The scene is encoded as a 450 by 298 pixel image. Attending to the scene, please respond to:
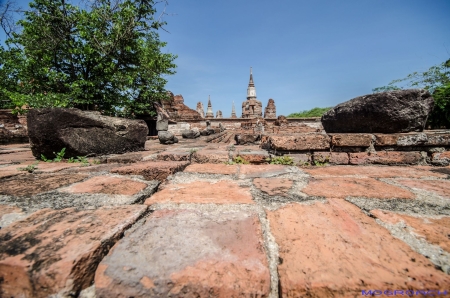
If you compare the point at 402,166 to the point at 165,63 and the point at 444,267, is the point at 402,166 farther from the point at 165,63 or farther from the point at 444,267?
the point at 165,63

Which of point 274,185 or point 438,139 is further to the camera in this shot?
point 438,139

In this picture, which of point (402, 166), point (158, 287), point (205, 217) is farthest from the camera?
point (402, 166)

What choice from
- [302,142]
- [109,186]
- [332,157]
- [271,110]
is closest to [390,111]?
[332,157]

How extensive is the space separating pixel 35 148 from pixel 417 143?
3.18 m

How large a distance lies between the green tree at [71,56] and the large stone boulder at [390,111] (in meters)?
7.27

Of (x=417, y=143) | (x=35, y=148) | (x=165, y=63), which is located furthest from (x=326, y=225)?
(x=165, y=63)

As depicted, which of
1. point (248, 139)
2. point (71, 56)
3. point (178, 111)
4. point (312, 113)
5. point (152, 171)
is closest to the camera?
point (152, 171)

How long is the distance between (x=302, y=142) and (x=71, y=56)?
11.0m

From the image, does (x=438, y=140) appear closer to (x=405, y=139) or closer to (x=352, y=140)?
(x=405, y=139)

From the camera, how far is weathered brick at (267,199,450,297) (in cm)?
39

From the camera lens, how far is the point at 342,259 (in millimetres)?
459

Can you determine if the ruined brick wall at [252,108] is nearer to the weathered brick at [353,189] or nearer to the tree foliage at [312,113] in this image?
the tree foliage at [312,113]

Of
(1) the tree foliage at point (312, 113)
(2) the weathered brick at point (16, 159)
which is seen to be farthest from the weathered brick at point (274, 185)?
(1) the tree foliage at point (312, 113)

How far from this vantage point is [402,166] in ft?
4.69
